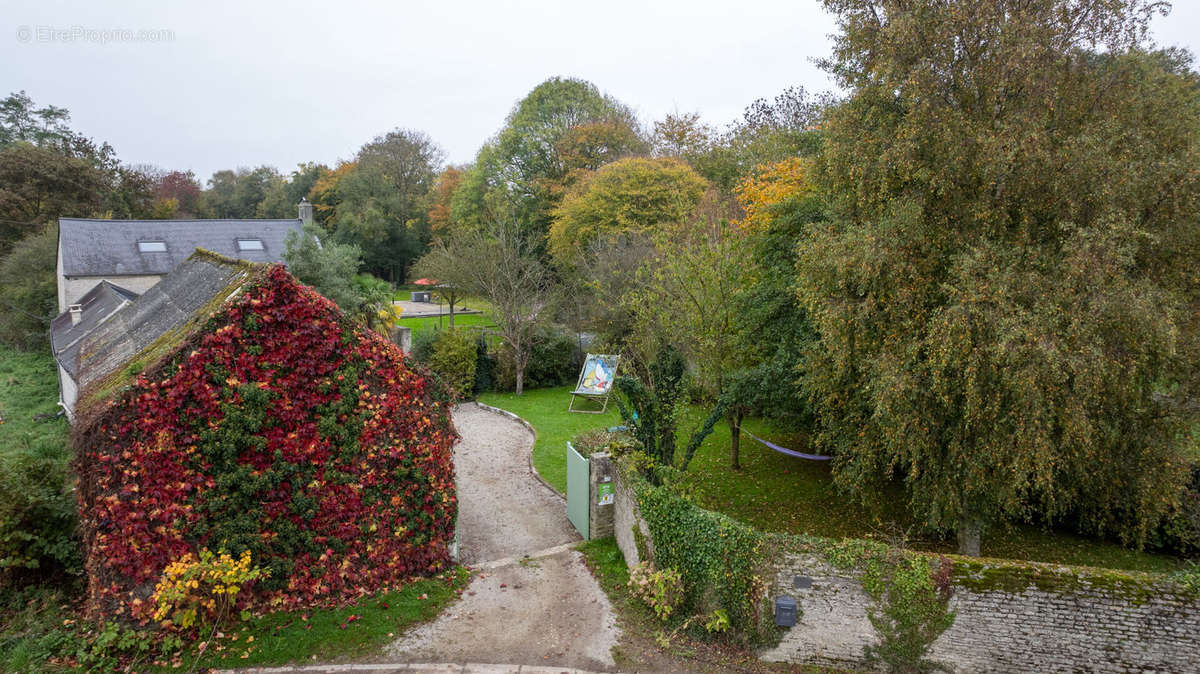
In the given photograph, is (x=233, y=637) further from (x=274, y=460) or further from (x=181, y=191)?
(x=181, y=191)

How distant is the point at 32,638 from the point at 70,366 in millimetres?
8355

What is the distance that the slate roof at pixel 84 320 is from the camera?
47.6 feet

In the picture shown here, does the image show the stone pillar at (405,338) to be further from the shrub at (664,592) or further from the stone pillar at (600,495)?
the shrub at (664,592)

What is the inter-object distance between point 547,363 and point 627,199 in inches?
341

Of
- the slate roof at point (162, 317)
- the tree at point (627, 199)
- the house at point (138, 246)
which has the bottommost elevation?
the slate roof at point (162, 317)

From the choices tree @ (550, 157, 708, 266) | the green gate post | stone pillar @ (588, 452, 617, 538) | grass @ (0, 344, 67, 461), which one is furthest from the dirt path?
tree @ (550, 157, 708, 266)

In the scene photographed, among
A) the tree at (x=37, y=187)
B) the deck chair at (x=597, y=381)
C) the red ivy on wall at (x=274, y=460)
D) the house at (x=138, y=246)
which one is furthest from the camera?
the tree at (x=37, y=187)

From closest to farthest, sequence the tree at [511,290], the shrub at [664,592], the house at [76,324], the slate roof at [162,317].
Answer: the shrub at [664,592] → the slate roof at [162,317] → the house at [76,324] → the tree at [511,290]

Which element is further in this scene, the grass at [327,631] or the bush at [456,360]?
→ the bush at [456,360]

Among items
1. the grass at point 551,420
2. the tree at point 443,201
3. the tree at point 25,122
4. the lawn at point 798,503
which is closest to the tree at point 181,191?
the tree at point 25,122

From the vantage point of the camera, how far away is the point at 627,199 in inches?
1039

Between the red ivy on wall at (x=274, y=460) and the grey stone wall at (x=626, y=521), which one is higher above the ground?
the red ivy on wall at (x=274, y=460)

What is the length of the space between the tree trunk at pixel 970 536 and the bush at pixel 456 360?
14.8m

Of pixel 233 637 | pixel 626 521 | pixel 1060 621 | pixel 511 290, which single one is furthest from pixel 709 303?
pixel 233 637
